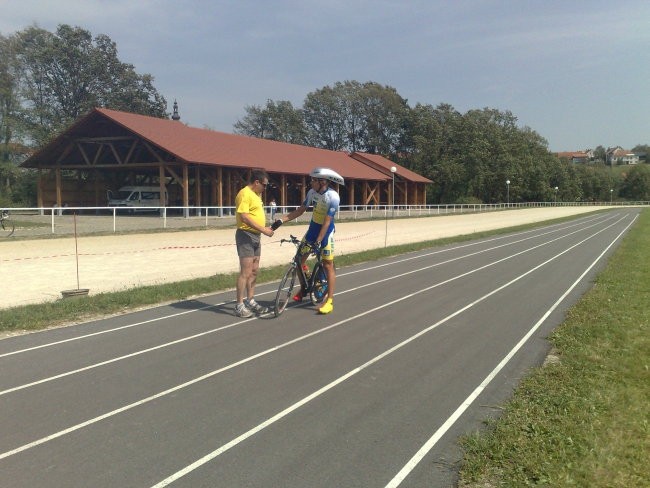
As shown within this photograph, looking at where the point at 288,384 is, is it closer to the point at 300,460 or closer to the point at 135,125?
the point at 300,460

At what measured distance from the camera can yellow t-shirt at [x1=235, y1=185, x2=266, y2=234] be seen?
7.52 meters

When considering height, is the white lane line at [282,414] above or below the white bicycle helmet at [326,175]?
below

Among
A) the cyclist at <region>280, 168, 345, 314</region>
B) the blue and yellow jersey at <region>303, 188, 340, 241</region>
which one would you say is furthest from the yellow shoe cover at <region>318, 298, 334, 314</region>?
the blue and yellow jersey at <region>303, 188, 340, 241</region>

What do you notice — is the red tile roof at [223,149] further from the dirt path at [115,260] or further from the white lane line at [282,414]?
the white lane line at [282,414]

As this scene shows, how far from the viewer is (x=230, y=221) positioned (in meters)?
31.1

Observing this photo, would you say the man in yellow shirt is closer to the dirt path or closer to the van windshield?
the dirt path

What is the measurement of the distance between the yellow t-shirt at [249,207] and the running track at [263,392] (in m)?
1.34

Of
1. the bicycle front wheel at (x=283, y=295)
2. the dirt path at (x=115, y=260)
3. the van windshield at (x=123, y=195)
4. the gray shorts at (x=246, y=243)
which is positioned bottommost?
the dirt path at (x=115, y=260)

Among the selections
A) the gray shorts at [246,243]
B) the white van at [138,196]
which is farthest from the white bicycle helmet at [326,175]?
the white van at [138,196]

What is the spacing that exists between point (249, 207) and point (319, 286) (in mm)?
1865

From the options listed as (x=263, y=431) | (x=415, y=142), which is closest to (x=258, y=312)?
(x=263, y=431)

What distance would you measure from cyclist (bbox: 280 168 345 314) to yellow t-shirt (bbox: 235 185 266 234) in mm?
476

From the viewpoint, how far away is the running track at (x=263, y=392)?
11.5 ft

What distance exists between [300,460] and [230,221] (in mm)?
28149
